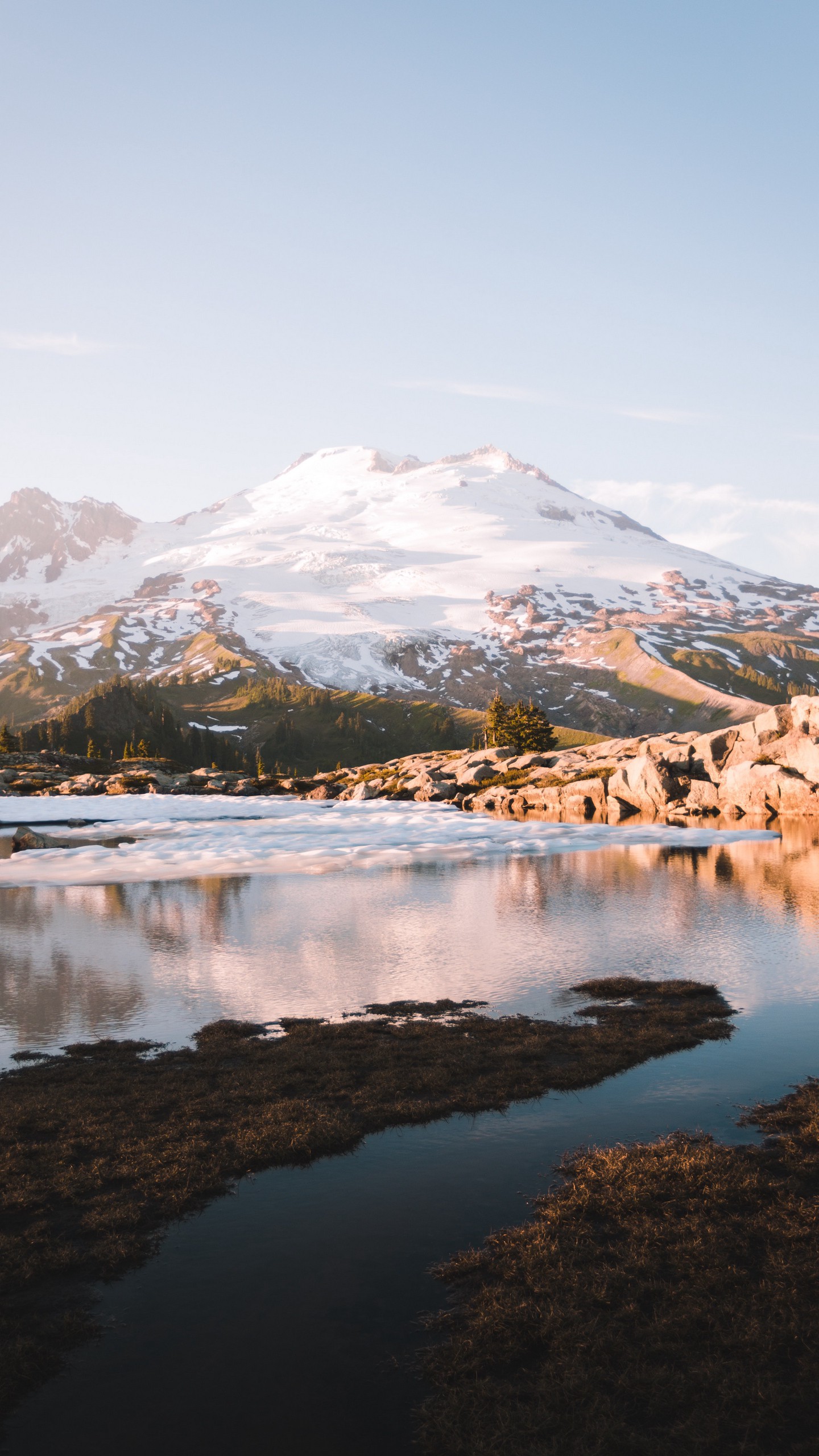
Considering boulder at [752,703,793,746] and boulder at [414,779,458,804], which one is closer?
boulder at [752,703,793,746]

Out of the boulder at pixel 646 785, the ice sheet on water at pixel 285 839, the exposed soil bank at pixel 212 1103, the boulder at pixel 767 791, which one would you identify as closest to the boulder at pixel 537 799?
the boulder at pixel 646 785

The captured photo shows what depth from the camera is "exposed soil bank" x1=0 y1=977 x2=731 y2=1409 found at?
11391 mm

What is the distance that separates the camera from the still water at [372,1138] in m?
9.26

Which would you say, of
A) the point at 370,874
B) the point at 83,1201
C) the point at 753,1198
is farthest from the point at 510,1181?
the point at 370,874

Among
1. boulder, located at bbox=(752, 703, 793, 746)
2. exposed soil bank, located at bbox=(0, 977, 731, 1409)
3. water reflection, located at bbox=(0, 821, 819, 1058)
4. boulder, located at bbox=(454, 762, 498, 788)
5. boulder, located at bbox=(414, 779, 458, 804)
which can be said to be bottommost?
water reflection, located at bbox=(0, 821, 819, 1058)

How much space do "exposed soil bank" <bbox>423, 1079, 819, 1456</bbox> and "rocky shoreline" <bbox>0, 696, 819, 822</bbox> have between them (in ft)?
268

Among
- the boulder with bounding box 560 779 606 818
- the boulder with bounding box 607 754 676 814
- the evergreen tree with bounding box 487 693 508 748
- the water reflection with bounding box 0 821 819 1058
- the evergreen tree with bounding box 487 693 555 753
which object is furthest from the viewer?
the evergreen tree with bounding box 487 693 508 748

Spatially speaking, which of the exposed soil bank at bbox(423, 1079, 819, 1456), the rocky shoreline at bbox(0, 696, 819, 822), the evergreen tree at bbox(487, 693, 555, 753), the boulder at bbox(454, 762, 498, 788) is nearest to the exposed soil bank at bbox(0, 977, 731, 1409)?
the exposed soil bank at bbox(423, 1079, 819, 1456)

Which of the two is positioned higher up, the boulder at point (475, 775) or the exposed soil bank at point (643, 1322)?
the boulder at point (475, 775)

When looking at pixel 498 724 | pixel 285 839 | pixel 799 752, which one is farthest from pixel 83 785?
pixel 799 752

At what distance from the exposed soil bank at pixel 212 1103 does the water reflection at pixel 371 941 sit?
2.16 m

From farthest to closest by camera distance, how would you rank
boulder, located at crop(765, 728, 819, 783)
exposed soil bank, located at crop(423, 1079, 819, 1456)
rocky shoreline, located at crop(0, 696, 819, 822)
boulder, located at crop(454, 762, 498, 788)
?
boulder, located at crop(454, 762, 498, 788) → rocky shoreline, located at crop(0, 696, 819, 822) → boulder, located at crop(765, 728, 819, 783) → exposed soil bank, located at crop(423, 1079, 819, 1456)

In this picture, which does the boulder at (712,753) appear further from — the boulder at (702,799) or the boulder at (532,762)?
the boulder at (532,762)

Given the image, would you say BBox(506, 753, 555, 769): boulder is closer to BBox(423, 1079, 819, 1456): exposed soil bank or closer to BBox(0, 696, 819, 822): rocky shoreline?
BBox(0, 696, 819, 822): rocky shoreline
